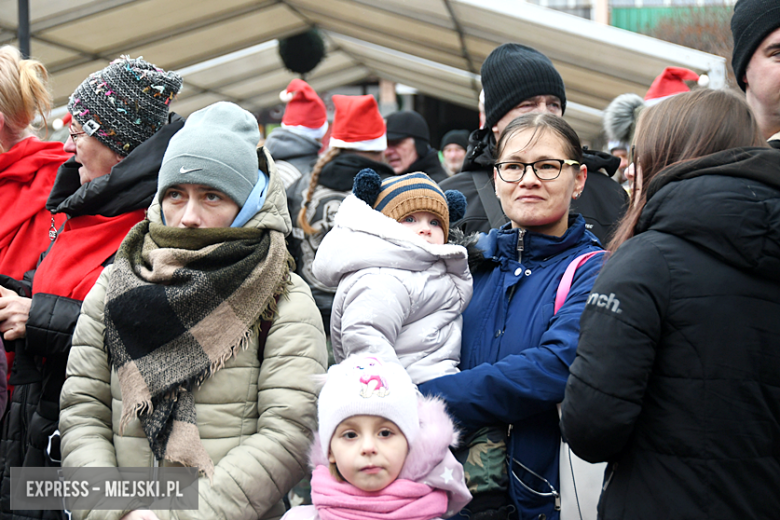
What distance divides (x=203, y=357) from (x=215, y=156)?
68cm

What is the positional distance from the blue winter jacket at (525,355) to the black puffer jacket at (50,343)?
136 cm

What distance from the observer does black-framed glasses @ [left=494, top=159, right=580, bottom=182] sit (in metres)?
2.35

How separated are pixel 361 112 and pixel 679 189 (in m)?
3.00

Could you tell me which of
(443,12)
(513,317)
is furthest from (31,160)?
(443,12)

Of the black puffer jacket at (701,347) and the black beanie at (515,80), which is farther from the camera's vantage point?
the black beanie at (515,80)

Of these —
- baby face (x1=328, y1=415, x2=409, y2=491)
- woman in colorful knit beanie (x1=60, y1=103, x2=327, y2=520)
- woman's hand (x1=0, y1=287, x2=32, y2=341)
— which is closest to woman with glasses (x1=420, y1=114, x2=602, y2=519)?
baby face (x1=328, y1=415, x2=409, y2=491)

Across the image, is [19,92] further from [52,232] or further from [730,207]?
[730,207]

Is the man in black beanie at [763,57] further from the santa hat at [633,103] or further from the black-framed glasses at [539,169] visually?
the santa hat at [633,103]

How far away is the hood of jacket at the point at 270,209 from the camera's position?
2371 mm

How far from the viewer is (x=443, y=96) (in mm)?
12047

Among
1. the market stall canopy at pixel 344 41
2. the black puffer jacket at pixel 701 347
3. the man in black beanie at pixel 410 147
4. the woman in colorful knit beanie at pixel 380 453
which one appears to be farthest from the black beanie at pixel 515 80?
the market stall canopy at pixel 344 41

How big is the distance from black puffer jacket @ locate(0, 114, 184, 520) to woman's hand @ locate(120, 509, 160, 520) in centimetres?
64

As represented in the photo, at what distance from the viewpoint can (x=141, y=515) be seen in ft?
6.64

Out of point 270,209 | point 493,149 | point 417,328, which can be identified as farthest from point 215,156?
point 493,149
